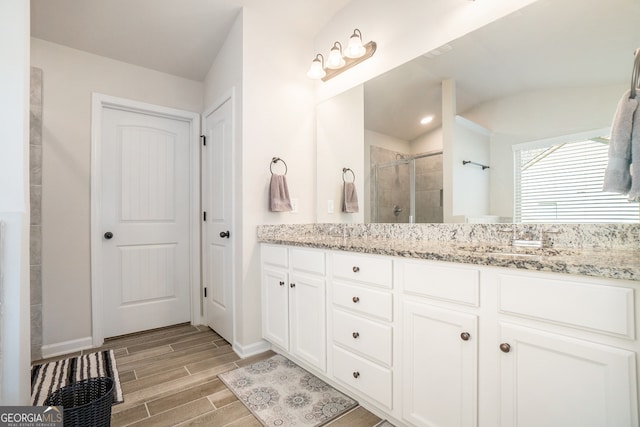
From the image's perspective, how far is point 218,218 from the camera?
2.73 m

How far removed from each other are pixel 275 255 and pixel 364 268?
2.81 ft

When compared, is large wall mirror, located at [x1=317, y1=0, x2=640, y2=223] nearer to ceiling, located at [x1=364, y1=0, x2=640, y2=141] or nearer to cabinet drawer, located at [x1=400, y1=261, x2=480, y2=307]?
ceiling, located at [x1=364, y1=0, x2=640, y2=141]

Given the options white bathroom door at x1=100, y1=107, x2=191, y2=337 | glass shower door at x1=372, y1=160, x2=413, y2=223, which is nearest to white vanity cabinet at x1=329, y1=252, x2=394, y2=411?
glass shower door at x1=372, y1=160, x2=413, y2=223

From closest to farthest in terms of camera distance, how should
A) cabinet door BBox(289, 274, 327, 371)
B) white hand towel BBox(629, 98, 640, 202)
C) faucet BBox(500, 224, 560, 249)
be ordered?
white hand towel BBox(629, 98, 640, 202)
faucet BBox(500, 224, 560, 249)
cabinet door BBox(289, 274, 327, 371)

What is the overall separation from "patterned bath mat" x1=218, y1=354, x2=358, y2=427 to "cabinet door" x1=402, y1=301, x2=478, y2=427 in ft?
1.52

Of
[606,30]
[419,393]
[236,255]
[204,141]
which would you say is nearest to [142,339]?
[236,255]

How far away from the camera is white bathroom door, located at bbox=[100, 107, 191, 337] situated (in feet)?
8.75

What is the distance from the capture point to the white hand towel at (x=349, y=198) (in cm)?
238

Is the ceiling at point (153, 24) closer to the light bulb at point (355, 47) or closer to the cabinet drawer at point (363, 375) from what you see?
the light bulb at point (355, 47)

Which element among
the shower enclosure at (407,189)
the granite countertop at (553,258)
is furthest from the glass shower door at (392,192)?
the granite countertop at (553,258)

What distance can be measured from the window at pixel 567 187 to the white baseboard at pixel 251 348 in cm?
193

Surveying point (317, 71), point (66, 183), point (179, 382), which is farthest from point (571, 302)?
point (66, 183)

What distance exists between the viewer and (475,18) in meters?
1.65

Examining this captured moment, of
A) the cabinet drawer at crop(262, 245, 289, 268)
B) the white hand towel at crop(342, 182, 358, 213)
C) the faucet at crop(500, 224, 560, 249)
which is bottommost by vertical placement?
the cabinet drawer at crop(262, 245, 289, 268)
